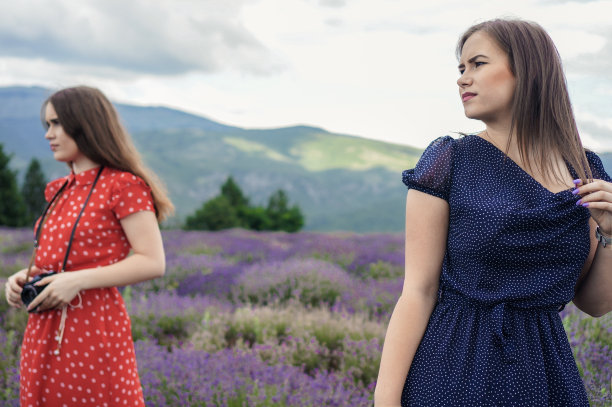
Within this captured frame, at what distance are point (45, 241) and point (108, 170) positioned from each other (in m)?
0.38

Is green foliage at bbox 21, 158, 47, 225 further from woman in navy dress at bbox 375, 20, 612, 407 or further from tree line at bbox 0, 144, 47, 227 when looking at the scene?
woman in navy dress at bbox 375, 20, 612, 407

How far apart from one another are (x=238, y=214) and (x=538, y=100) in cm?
3024

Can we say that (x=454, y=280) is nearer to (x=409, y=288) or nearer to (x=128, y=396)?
(x=409, y=288)

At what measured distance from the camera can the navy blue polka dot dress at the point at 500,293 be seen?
1.34 meters

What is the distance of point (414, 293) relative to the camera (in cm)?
138

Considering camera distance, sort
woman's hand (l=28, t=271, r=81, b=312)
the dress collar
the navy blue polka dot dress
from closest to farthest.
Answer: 1. the navy blue polka dot dress
2. woman's hand (l=28, t=271, r=81, b=312)
3. the dress collar

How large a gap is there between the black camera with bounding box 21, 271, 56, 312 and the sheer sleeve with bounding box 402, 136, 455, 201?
1524 millimetres

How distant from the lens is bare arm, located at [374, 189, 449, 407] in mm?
1365

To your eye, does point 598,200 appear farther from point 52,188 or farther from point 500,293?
point 52,188

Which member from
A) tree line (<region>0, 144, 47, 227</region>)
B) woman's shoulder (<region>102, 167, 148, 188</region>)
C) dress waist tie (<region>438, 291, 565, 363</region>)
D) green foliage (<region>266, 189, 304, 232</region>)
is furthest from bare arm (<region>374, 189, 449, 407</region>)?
tree line (<region>0, 144, 47, 227</region>)

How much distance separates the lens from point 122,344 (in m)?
2.28

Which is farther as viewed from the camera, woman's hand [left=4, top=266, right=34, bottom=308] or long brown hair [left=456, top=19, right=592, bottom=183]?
woman's hand [left=4, top=266, right=34, bottom=308]

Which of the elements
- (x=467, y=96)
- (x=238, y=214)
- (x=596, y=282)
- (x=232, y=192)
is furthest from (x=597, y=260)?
(x=232, y=192)

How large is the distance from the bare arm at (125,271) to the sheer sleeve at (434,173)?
4.06 feet
